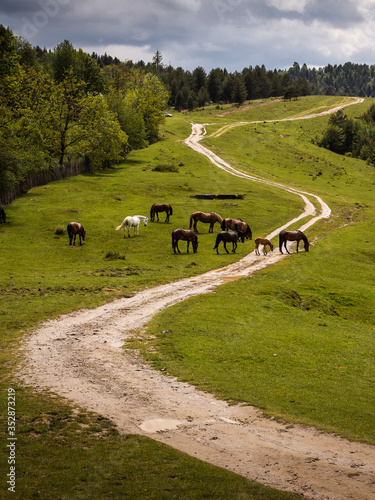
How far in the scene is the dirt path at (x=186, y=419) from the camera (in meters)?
10.1

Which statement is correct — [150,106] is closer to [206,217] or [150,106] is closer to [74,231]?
[206,217]

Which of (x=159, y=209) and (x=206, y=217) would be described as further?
(x=159, y=209)

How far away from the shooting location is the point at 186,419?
12820 mm

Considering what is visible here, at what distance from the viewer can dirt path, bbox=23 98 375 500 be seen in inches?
396

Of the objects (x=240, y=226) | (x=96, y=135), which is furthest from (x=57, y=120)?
(x=240, y=226)

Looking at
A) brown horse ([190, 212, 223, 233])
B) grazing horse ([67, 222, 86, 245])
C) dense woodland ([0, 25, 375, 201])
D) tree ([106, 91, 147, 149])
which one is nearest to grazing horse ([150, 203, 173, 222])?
brown horse ([190, 212, 223, 233])

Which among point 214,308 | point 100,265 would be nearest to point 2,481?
point 214,308

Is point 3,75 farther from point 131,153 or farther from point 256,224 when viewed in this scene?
point 131,153

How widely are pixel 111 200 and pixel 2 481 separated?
55098 millimetres

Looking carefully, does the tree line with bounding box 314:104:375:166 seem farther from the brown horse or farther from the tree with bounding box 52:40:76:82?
the brown horse

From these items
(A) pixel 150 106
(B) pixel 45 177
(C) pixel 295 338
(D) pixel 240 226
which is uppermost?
(A) pixel 150 106

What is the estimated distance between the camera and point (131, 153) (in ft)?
338

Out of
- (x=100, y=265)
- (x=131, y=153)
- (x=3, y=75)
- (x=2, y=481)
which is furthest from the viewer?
(x=131, y=153)

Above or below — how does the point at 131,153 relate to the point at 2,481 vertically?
above
